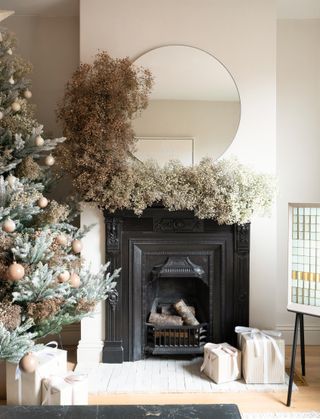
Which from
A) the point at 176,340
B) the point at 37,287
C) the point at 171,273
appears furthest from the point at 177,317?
the point at 37,287

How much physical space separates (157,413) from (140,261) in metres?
1.38

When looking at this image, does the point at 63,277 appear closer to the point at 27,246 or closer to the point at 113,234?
the point at 27,246

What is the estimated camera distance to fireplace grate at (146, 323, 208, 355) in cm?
311

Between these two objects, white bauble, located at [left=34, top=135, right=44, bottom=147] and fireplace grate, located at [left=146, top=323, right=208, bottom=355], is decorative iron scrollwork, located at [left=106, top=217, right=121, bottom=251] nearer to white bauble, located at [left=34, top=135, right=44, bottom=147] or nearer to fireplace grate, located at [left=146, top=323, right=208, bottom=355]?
fireplace grate, located at [left=146, top=323, right=208, bottom=355]

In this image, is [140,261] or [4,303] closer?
[4,303]

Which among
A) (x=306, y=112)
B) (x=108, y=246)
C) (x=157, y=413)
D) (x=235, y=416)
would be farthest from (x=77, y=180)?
(x=306, y=112)

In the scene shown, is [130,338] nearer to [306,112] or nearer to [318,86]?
[306,112]

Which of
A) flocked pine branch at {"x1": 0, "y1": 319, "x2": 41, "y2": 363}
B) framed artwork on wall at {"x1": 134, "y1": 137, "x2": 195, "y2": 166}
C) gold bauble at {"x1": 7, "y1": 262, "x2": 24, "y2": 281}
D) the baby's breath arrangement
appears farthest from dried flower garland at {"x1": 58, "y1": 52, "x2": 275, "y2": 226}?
flocked pine branch at {"x1": 0, "y1": 319, "x2": 41, "y2": 363}

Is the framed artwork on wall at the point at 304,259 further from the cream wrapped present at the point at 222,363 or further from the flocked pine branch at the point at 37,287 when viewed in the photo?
the flocked pine branch at the point at 37,287

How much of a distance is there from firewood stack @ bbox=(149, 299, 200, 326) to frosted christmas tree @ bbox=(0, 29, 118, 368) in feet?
1.70

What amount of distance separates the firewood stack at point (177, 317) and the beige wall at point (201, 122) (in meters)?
1.13

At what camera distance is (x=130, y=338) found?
3125 millimetres

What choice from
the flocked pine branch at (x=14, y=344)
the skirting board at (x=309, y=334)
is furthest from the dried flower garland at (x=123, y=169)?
the skirting board at (x=309, y=334)

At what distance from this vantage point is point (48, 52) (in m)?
3.47
